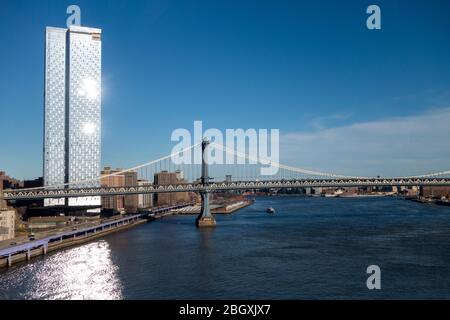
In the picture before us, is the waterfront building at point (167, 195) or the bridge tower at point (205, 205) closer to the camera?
the bridge tower at point (205, 205)

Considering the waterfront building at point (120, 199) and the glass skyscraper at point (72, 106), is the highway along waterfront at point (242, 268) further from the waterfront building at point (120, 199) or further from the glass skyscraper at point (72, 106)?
the waterfront building at point (120, 199)

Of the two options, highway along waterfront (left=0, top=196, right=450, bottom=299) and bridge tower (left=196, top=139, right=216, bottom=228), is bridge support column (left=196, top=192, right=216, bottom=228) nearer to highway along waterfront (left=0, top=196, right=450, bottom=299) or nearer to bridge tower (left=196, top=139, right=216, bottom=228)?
bridge tower (left=196, top=139, right=216, bottom=228)

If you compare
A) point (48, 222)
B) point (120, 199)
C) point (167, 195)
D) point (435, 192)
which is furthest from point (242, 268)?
point (435, 192)

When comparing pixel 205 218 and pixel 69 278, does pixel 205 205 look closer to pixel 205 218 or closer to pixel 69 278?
pixel 205 218

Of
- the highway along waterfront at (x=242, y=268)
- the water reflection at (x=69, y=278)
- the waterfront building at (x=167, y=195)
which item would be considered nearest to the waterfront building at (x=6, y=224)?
the highway along waterfront at (x=242, y=268)

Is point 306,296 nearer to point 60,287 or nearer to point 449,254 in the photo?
point 60,287

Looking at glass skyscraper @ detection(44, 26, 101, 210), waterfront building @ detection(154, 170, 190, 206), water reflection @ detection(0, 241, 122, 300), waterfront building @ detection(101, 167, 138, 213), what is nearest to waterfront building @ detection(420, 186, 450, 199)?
waterfront building @ detection(154, 170, 190, 206)
